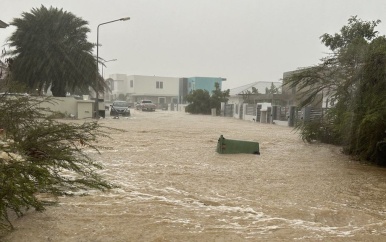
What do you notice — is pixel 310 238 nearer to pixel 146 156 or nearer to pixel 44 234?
pixel 44 234

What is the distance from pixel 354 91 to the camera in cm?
1161

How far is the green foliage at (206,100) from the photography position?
48875 mm

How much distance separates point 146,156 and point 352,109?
5929mm

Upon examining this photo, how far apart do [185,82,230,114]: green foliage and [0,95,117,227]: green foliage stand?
41.8m

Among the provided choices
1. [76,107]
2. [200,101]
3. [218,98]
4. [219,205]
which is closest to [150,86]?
[200,101]

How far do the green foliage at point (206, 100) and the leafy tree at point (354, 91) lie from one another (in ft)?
110

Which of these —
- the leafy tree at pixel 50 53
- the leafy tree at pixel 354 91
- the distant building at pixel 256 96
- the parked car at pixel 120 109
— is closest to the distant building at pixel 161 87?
the distant building at pixel 256 96

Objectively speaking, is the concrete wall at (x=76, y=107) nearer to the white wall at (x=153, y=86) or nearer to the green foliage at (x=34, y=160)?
the green foliage at (x=34, y=160)

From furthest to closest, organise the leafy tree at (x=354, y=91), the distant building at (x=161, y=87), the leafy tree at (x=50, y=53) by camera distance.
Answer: the distant building at (x=161, y=87), the leafy tree at (x=50, y=53), the leafy tree at (x=354, y=91)

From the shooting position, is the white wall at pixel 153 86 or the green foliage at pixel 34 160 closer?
the green foliage at pixel 34 160

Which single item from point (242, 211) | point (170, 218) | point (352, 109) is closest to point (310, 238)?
point (242, 211)

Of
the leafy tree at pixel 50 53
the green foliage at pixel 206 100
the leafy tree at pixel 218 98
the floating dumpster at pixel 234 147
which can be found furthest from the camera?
the green foliage at pixel 206 100

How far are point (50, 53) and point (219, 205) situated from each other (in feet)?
94.3

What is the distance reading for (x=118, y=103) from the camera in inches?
1443
